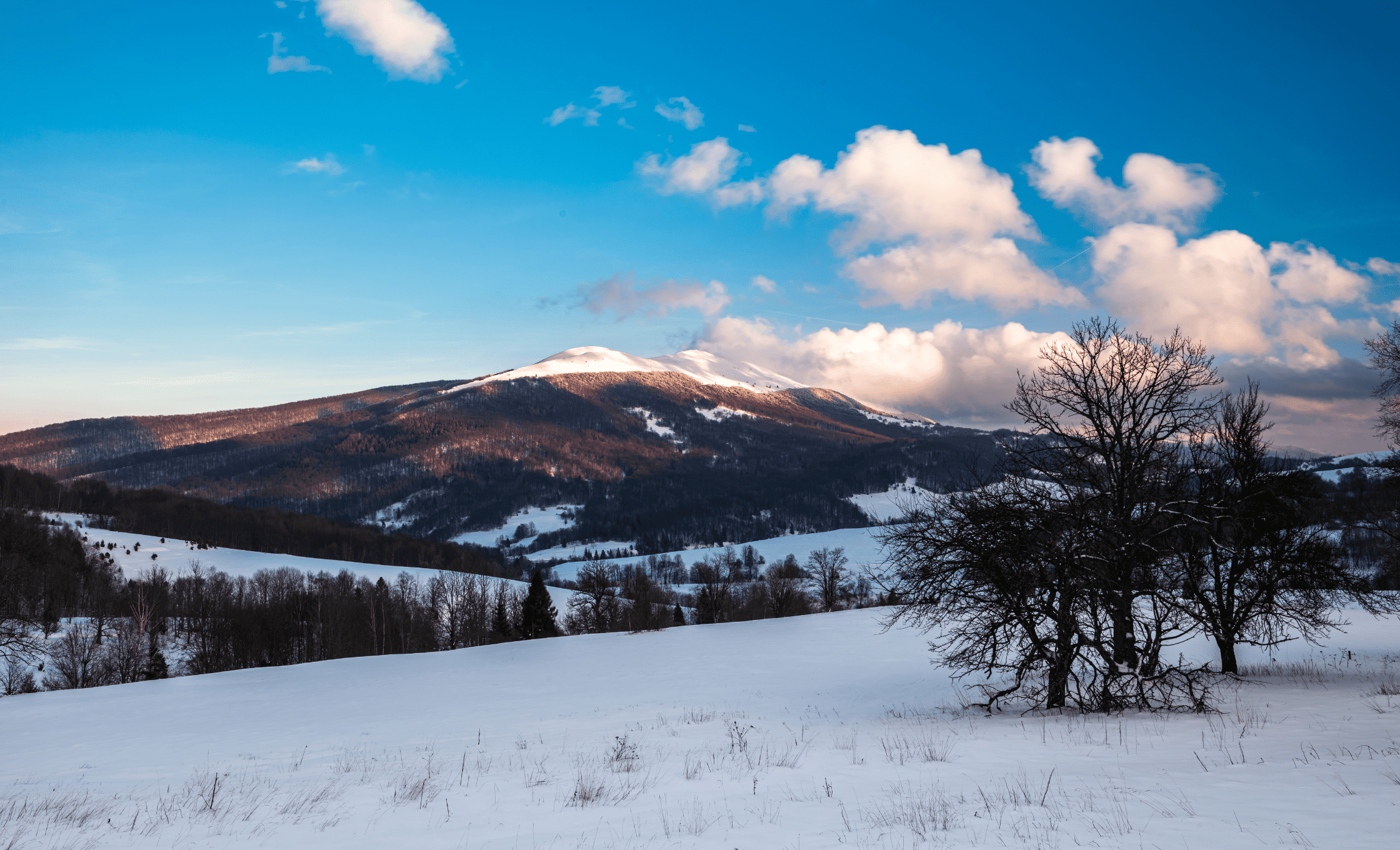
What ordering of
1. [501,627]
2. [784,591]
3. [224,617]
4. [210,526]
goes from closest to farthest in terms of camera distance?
[784,591], [501,627], [224,617], [210,526]

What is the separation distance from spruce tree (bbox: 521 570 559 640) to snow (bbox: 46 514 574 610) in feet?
159

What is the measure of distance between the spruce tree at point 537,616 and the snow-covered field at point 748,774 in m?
51.1

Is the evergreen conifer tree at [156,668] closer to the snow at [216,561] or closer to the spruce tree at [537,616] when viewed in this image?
the spruce tree at [537,616]

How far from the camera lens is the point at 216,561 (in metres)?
144

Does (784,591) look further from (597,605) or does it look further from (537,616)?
(537,616)

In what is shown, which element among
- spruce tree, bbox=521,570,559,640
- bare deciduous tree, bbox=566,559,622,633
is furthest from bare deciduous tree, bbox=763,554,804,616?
spruce tree, bbox=521,570,559,640

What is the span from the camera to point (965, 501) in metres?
16.7

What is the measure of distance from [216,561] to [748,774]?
167m

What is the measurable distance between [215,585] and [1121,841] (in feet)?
395

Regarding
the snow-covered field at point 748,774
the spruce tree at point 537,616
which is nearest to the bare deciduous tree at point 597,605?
the spruce tree at point 537,616

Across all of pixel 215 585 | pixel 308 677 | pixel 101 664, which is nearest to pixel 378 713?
pixel 308 677

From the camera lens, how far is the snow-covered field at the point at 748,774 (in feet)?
24.5

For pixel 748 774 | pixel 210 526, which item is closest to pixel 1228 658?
pixel 748 774

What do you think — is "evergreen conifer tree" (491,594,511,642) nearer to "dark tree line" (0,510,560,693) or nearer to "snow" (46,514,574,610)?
"dark tree line" (0,510,560,693)
